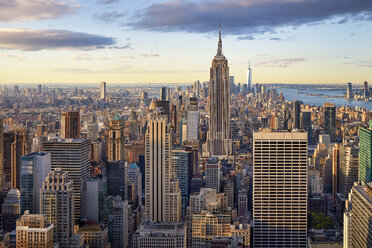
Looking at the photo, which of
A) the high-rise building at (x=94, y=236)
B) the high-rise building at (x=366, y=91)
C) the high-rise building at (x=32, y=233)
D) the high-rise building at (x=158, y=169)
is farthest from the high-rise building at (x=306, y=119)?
the high-rise building at (x=32, y=233)

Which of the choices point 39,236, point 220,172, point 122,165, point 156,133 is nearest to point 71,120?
point 122,165

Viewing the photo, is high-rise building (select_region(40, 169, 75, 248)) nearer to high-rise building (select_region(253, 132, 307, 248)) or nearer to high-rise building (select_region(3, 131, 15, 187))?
high-rise building (select_region(3, 131, 15, 187))

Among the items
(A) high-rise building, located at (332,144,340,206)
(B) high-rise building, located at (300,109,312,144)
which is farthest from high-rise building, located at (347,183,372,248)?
(B) high-rise building, located at (300,109,312,144)

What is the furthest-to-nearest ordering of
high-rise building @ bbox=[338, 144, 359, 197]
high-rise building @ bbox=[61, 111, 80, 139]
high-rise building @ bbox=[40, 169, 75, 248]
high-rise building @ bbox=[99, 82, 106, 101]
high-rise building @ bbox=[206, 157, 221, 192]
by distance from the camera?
high-rise building @ bbox=[206, 157, 221, 192] < high-rise building @ bbox=[61, 111, 80, 139] < high-rise building @ bbox=[338, 144, 359, 197] < high-rise building @ bbox=[99, 82, 106, 101] < high-rise building @ bbox=[40, 169, 75, 248]

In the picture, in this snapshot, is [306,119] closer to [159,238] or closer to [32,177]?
[159,238]

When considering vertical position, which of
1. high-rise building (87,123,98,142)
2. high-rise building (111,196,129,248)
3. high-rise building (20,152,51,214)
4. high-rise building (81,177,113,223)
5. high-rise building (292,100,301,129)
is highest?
high-rise building (292,100,301,129)

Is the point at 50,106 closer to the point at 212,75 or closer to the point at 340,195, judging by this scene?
the point at 340,195

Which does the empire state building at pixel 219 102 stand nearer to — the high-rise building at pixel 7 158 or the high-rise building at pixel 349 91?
the high-rise building at pixel 349 91
